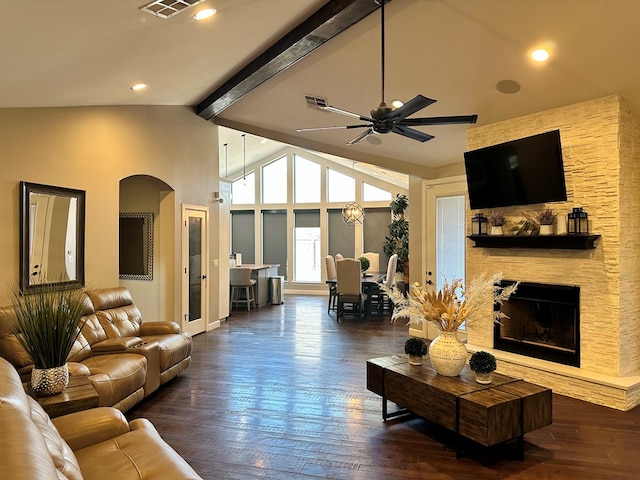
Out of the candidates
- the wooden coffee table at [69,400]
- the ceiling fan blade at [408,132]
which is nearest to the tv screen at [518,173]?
the ceiling fan blade at [408,132]

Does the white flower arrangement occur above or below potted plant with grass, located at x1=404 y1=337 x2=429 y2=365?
above

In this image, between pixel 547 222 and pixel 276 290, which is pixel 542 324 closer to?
pixel 547 222

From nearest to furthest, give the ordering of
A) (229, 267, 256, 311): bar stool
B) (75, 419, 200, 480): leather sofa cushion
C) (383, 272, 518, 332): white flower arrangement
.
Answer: (75, 419, 200, 480): leather sofa cushion
(383, 272, 518, 332): white flower arrangement
(229, 267, 256, 311): bar stool

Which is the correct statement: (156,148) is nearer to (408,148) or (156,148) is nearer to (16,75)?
(16,75)

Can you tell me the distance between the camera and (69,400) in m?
2.63

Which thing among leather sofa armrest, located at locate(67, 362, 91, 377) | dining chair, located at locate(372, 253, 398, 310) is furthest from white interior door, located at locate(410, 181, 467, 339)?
leather sofa armrest, located at locate(67, 362, 91, 377)

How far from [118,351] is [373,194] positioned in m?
8.40

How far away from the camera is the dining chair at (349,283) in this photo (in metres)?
7.76

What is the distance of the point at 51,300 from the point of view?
9.30 ft

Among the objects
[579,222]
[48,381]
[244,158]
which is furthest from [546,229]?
[244,158]

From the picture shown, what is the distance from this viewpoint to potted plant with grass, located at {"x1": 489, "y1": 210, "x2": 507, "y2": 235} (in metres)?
4.71

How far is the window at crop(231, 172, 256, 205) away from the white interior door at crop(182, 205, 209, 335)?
209 inches

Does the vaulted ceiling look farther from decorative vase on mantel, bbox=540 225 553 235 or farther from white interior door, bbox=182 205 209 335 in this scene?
white interior door, bbox=182 205 209 335

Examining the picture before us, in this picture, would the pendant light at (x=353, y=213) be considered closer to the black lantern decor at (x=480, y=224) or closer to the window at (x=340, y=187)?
the window at (x=340, y=187)
